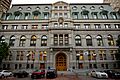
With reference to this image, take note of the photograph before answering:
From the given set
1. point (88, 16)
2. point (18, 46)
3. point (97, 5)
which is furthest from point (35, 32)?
point (97, 5)

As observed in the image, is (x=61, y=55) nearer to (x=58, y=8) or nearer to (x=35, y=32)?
(x=35, y=32)

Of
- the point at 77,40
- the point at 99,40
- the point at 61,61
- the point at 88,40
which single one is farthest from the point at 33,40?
the point at 99,40

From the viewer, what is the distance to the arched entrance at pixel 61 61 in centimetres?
4250

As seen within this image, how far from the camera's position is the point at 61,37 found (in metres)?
44.2

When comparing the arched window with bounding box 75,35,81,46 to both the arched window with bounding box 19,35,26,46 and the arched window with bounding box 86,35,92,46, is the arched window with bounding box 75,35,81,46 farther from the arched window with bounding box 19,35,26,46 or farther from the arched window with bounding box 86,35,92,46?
the arched window with bounding box 19,35,26,46

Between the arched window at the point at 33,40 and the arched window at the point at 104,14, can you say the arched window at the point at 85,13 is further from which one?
the arched window at the point at 33,40

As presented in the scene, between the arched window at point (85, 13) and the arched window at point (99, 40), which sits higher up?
the arched window at point (85, 13)

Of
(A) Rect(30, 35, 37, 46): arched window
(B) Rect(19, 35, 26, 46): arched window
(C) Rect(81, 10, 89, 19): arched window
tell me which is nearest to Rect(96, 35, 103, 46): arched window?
(C) Rect(81, 10, 89, 19): arched window

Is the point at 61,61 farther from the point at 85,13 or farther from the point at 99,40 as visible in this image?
the point at 85,13


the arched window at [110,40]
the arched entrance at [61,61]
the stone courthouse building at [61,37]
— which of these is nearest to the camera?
the stone courthouse building at [61,37]

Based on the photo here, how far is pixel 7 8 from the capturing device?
182 feet

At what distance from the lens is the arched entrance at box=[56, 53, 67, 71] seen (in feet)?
139

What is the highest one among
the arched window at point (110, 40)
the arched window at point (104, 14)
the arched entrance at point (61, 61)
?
the arched window at point (104, 14)

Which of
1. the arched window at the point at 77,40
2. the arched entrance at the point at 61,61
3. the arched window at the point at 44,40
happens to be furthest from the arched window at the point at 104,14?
the arched window at the point at 44,40
